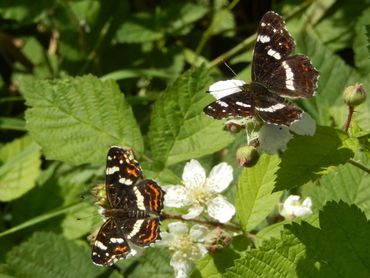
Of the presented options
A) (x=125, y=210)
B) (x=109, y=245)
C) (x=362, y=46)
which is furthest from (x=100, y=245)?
(x=362, y=46)

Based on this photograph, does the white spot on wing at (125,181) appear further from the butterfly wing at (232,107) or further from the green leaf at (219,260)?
the butterfly wing at (232,107)

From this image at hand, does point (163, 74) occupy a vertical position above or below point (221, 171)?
below

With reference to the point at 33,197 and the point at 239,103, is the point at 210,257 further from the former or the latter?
the point at 33,197

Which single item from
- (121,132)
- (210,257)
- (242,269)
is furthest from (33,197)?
(242,269)

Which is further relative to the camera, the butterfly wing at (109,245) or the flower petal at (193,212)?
the flower petal at (193,212)

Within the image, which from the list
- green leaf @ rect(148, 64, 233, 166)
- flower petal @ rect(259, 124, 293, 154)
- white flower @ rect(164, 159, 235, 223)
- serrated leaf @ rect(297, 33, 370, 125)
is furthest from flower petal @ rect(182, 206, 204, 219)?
serrated leaf @ rect(297, 33, 370, 125)

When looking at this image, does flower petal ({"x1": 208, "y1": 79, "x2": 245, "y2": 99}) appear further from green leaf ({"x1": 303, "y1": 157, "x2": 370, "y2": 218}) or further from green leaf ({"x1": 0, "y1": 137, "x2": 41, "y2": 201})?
green leaf ({"x1": 0, "y1": 137, "x2": 41, "y2": 201})

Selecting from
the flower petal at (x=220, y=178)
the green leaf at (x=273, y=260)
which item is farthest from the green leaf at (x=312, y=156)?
the flower petal at (x=220, y=178)
